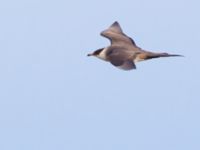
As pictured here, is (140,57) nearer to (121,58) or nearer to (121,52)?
(121,52)

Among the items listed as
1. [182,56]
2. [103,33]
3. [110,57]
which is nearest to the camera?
[182,56]

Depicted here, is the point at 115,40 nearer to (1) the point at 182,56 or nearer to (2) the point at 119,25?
(2) the point at 119,25

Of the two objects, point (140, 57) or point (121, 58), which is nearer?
point (121, 58)

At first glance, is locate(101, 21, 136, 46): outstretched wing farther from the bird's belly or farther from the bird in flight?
the bird's belly

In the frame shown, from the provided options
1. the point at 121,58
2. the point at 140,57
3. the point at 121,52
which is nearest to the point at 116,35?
the point at 121,52

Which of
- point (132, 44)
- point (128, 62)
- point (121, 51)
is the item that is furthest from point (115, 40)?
point (128, 62)

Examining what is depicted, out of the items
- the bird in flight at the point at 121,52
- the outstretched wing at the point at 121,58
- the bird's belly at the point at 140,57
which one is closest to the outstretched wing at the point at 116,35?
the bird in flight at the point at 121,52

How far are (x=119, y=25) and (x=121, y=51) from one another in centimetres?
398

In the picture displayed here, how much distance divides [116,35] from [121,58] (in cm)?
416

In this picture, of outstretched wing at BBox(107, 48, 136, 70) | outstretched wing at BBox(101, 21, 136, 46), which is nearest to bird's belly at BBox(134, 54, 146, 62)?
outstretched wing at BBox(107, 48, 136, 70)

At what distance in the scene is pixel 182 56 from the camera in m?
16.9

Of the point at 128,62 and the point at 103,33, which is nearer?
the point at 128,62

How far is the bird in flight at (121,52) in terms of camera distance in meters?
17.2

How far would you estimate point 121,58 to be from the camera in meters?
17.6
